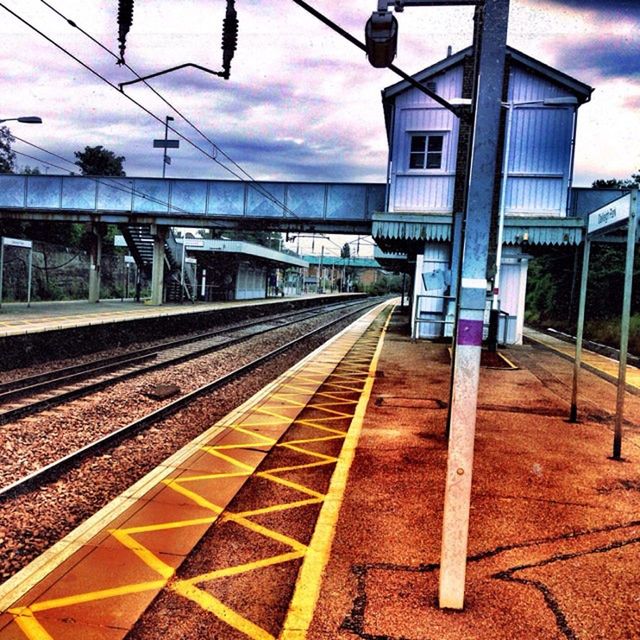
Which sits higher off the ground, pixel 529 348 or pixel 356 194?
pixel 356 194

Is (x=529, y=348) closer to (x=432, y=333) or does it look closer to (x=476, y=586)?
(x=432, y=333)

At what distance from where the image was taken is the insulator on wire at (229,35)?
726 centimetres

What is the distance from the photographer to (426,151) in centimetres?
1942

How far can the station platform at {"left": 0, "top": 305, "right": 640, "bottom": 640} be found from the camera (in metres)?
3.44

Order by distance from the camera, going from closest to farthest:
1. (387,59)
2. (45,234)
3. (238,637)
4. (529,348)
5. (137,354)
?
(238,637) < (387,59) < (137,354) < (529,348) < (45,234)

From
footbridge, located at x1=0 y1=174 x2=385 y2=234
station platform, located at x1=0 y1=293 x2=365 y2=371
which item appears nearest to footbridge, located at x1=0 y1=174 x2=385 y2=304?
footbridge, located at x1=0 y1=174 x2=385 y2=234

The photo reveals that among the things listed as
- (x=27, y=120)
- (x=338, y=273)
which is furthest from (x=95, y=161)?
(x=338, y=273)

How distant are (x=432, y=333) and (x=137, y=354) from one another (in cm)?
978

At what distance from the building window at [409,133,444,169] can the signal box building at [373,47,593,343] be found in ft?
0.11

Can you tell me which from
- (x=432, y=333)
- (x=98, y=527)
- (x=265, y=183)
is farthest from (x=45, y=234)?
(x=98, y=527)

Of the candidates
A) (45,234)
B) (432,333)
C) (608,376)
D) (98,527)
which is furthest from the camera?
(45,234)

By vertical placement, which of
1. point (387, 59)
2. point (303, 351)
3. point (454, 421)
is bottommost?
point (303, 351)

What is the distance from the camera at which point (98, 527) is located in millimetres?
4707

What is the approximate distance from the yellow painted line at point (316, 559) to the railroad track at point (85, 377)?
209 inches
